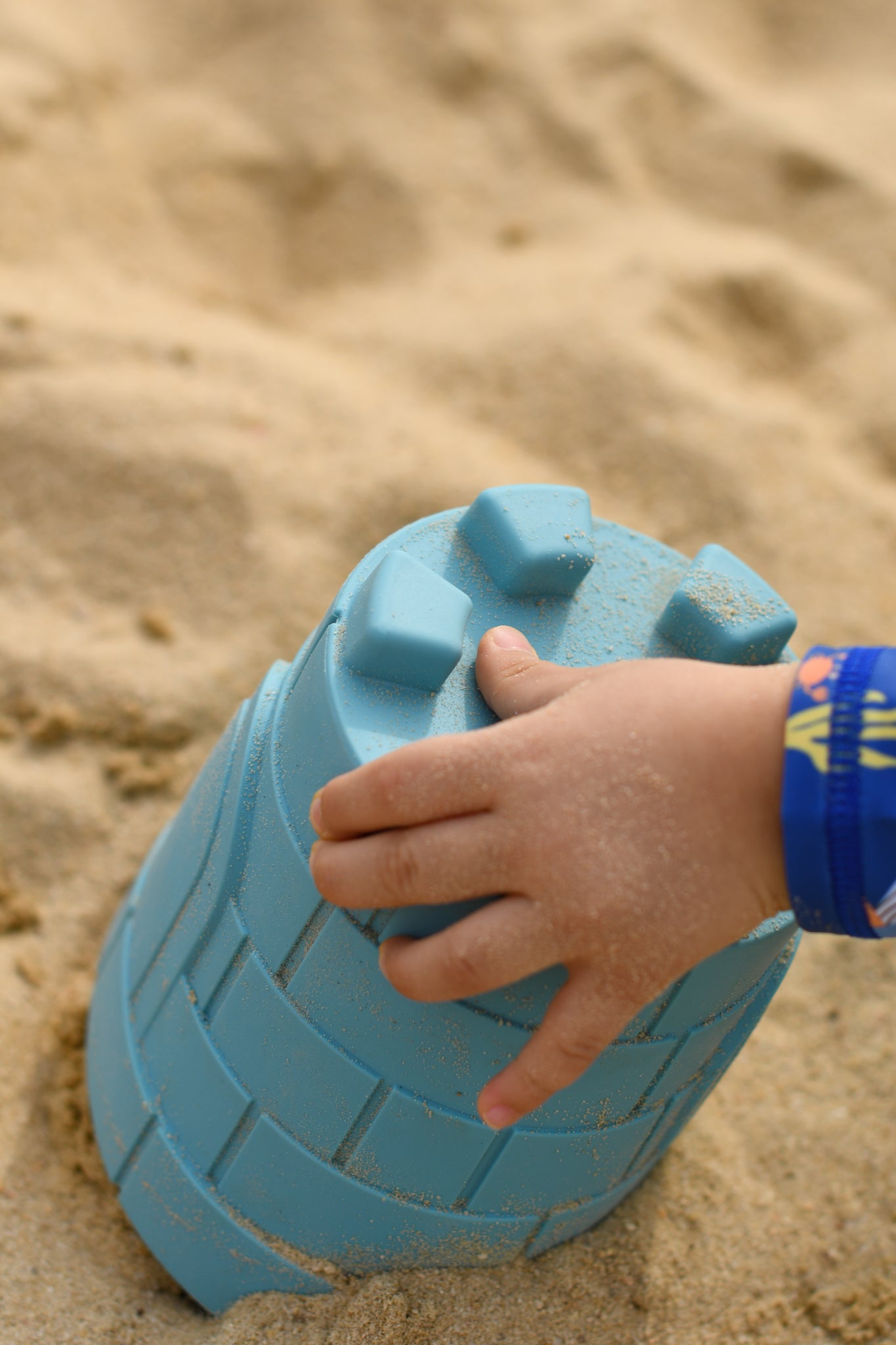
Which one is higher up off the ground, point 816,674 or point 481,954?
point 816,674

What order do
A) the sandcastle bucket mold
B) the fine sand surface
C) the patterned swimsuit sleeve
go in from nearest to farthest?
1. the patterned swimsuit sleeve
2. the sandcastle bucket mold
3. the fine sand surface

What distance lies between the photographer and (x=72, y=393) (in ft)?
5.93

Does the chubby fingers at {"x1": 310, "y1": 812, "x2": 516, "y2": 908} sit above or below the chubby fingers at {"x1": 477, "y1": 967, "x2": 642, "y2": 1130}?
above

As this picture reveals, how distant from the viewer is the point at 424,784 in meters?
0.78

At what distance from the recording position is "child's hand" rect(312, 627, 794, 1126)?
0.75 m

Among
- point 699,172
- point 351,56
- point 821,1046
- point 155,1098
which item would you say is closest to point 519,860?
point 155,1098

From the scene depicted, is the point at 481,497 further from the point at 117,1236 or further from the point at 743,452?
the point at 743,452

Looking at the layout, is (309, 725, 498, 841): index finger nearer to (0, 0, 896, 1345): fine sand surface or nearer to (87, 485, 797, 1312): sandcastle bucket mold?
(87, 485, 797, 1312): sandcastle bucket mold

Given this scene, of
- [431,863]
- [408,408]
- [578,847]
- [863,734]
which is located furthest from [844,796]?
[408,408]

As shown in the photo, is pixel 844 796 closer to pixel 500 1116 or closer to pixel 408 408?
pixel 500 1116

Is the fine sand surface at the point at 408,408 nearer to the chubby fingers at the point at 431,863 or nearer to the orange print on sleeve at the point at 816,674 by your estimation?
the chubby fingers at the point at 431,863

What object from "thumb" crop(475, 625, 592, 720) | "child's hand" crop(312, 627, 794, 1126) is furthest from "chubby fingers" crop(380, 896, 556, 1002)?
"thumb" crop(475, 625, 592, 720)

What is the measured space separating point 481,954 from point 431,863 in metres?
0.07

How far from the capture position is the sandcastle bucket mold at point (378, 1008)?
85 cm
